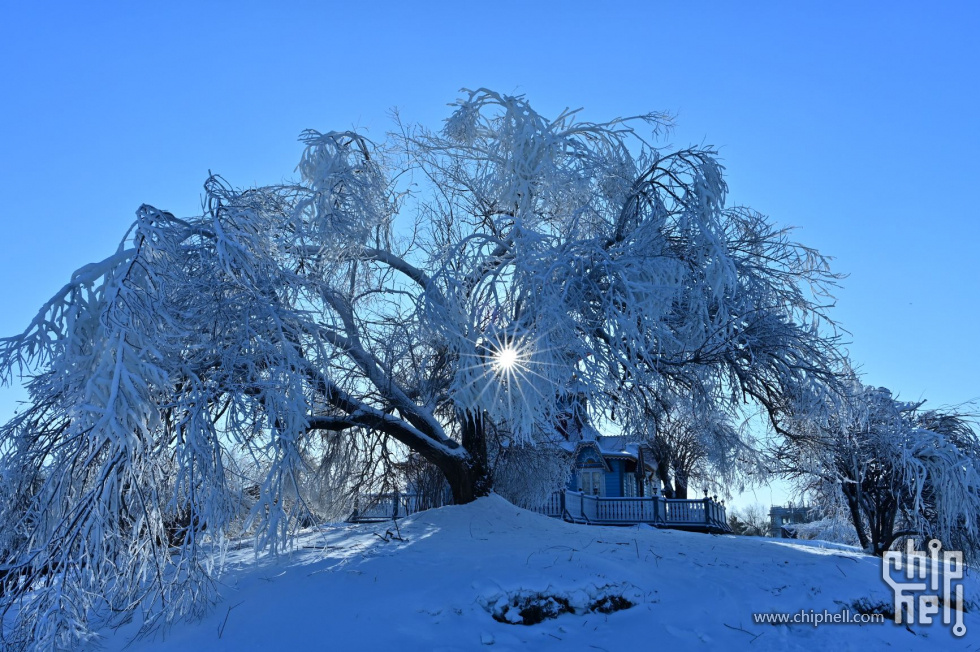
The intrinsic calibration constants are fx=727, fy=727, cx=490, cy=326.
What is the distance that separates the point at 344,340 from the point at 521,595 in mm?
4785

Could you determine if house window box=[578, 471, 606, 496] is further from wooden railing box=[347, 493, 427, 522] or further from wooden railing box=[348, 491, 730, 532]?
wooden railing box=[347, 493, 427, 522]

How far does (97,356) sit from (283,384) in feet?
6.39

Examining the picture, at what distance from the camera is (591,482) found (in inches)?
1310

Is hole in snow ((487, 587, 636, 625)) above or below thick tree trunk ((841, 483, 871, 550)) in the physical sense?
below

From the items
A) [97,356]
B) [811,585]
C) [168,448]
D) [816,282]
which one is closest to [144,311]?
[97,356]

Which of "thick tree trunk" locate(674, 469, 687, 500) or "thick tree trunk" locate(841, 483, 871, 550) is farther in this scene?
"thick tree trunk" locate(674, 469, 687, 500)

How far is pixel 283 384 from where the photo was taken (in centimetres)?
811

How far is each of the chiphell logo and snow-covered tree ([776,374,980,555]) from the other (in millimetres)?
608

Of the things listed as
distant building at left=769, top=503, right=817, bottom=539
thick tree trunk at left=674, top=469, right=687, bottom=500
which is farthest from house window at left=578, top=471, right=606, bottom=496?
distant building at left=769, top=503, right=817, bottom=539

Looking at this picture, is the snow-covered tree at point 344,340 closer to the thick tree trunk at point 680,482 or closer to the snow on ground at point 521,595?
the snow on ground at point 521,595

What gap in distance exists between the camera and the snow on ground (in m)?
7.46

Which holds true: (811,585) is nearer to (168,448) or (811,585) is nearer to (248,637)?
(248,637)

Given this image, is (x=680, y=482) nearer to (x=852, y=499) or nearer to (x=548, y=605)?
(x=852, y=499)

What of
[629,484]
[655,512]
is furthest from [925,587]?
[629,484]
